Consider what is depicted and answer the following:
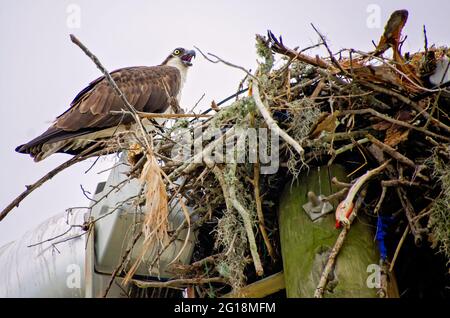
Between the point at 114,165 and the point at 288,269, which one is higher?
the point at 114,165

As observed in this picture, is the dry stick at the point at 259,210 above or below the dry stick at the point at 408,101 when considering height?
below

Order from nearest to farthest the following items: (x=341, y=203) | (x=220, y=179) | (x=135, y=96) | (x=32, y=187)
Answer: (x=341, y=203) < (x=220, y=179) < (x=32, y=187) < (x=135, y=96)

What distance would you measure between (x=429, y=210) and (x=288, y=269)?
83 centimetres

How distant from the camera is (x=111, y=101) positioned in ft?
20.2

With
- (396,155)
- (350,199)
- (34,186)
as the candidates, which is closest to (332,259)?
(350,199)

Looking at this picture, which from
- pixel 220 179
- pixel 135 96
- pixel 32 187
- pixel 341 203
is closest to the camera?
pixel 341 203

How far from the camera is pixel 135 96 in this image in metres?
6.45

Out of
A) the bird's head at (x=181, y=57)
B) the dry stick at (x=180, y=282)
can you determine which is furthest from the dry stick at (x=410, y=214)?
the bird's head at (x=181, y=57)

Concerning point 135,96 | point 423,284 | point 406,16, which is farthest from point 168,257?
point 135,96

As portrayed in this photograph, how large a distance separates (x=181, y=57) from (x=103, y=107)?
1900mm

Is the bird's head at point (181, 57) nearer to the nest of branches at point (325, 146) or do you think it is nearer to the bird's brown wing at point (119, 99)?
the bird's brown wing at point (119, 99)

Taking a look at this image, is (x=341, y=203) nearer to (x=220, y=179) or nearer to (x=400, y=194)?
(x=400, y=194)

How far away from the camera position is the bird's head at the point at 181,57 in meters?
7.70

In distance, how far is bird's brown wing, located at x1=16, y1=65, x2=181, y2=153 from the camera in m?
5.77
